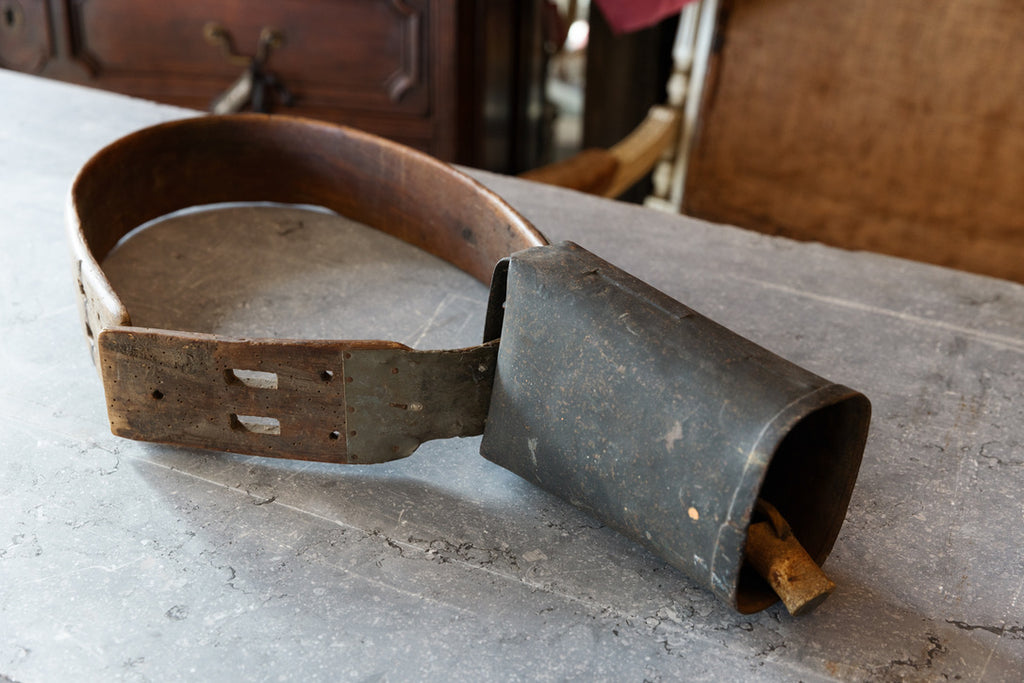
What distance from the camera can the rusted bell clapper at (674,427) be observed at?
711mm

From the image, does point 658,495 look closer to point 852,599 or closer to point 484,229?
point 852,599

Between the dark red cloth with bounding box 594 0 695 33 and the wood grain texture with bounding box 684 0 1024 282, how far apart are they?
7.0 inches

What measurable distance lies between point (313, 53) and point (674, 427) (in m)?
2.24

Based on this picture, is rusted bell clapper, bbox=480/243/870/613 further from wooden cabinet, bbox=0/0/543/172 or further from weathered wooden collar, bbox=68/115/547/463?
wooden cabinet, bbox=0/0/543/172

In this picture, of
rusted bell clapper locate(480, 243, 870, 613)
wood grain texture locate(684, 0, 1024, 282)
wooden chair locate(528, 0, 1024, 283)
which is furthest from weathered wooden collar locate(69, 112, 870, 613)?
wood grain texture locate(684, 0, 1024, 282)

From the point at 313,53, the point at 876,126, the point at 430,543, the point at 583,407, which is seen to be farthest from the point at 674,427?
the point at 313,53

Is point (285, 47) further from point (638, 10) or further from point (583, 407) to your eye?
point (583, 407)

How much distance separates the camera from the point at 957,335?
128 cm

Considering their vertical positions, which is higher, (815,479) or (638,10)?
(638,10)

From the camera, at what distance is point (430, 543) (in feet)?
2.78

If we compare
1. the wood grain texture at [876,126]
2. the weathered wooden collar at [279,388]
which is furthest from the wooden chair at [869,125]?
the weathered wooden collar at [279,388]

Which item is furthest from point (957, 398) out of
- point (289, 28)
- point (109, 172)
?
point (289, 28)

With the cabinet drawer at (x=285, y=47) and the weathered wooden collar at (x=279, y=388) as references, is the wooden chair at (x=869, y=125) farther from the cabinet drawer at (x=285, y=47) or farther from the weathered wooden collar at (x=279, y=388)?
the weathered wooden collar at (x=279, y=388)

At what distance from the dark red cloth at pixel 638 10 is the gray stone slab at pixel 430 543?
5.16 ft
